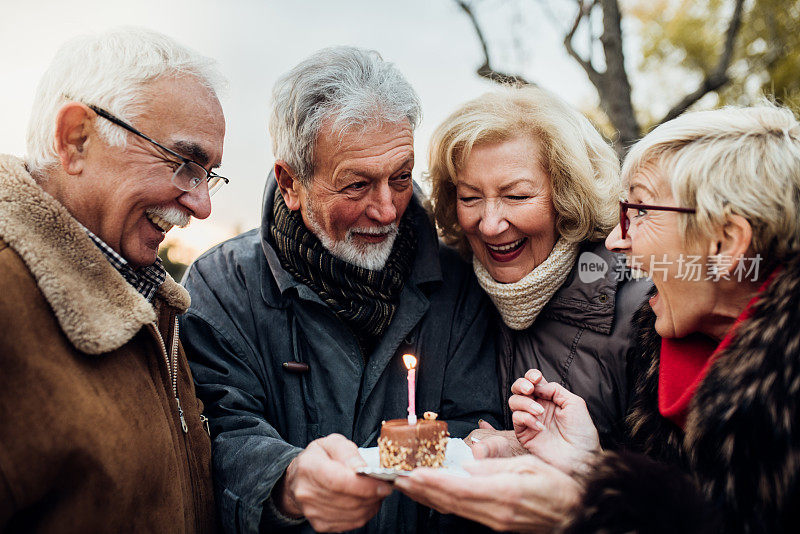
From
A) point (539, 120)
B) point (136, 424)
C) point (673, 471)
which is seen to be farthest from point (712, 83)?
point (136, 424)

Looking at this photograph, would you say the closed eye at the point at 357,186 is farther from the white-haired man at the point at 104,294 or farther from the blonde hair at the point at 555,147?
the white-haired man at the point at 104,294

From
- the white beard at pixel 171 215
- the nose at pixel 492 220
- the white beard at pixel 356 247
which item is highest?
the white beard at pixel 171 215

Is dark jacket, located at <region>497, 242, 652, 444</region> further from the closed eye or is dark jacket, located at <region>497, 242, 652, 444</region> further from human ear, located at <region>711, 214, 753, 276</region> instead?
the closed eye

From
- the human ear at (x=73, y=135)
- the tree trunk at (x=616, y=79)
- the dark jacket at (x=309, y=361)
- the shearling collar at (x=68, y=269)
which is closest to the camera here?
the shearling collar at (x=68, y=269)

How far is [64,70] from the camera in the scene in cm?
243

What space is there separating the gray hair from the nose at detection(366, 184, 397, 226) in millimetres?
349

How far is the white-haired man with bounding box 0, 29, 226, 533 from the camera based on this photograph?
200 centimetres

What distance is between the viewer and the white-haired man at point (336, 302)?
3.08 meters

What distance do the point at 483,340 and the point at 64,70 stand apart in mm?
2439

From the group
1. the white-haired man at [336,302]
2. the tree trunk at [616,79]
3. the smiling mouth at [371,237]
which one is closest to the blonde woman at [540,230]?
the white-haired man at [336,302]

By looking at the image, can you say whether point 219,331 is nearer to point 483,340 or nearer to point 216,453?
point 216,453

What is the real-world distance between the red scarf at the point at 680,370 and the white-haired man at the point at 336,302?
101 centimetres

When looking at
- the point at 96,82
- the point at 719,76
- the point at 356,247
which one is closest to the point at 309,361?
the point at 356,247

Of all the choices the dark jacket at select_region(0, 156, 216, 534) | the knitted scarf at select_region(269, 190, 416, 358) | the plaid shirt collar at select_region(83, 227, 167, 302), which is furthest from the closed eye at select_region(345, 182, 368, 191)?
the dark jacket at select_region(0, 156, 216, 534)
